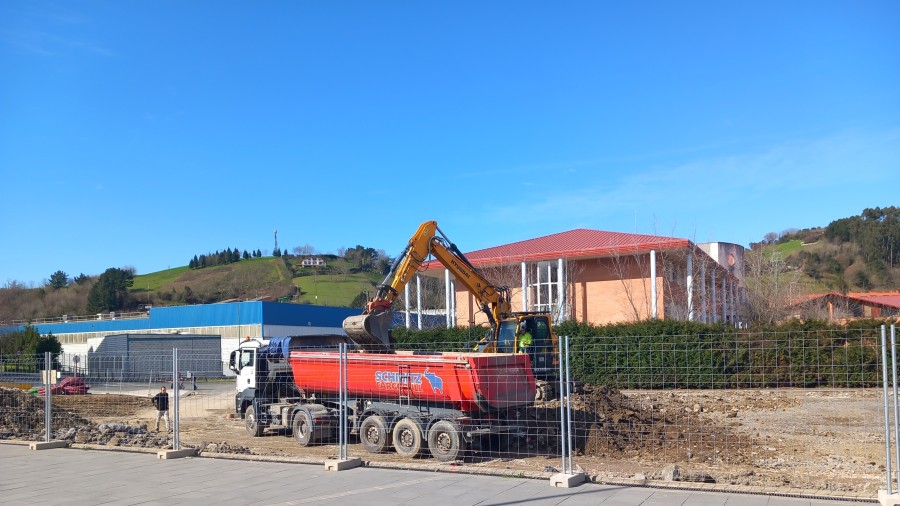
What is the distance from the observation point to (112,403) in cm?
2836

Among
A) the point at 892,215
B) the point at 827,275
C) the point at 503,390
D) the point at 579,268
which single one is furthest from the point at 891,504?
the point at 892,215

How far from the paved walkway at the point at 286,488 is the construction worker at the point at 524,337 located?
10248 mm

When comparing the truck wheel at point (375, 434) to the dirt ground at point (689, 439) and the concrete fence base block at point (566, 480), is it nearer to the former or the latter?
the dirt ground at point (689, 439)

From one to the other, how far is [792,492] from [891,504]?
3.75ft

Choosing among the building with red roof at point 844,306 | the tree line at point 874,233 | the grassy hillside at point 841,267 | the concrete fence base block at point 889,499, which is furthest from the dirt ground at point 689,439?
the tree line at point 874,233

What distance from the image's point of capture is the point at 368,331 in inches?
712

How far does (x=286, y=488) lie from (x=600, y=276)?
1134 inches

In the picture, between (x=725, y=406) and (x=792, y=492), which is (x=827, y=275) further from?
(x=792, y=492)

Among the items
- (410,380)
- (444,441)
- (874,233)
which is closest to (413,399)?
(410,380)

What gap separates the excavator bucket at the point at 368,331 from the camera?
1808cm

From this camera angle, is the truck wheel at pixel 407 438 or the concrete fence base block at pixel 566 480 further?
the truck wheel at pixel 407 438

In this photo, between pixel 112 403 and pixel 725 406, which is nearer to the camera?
pixel 725 406

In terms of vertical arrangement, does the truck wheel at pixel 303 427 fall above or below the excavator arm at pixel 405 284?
below

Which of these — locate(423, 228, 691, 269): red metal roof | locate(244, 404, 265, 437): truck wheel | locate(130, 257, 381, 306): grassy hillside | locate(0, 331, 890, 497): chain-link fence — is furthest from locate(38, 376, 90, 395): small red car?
locate(130, 257, 381, 306): grassy hillside
